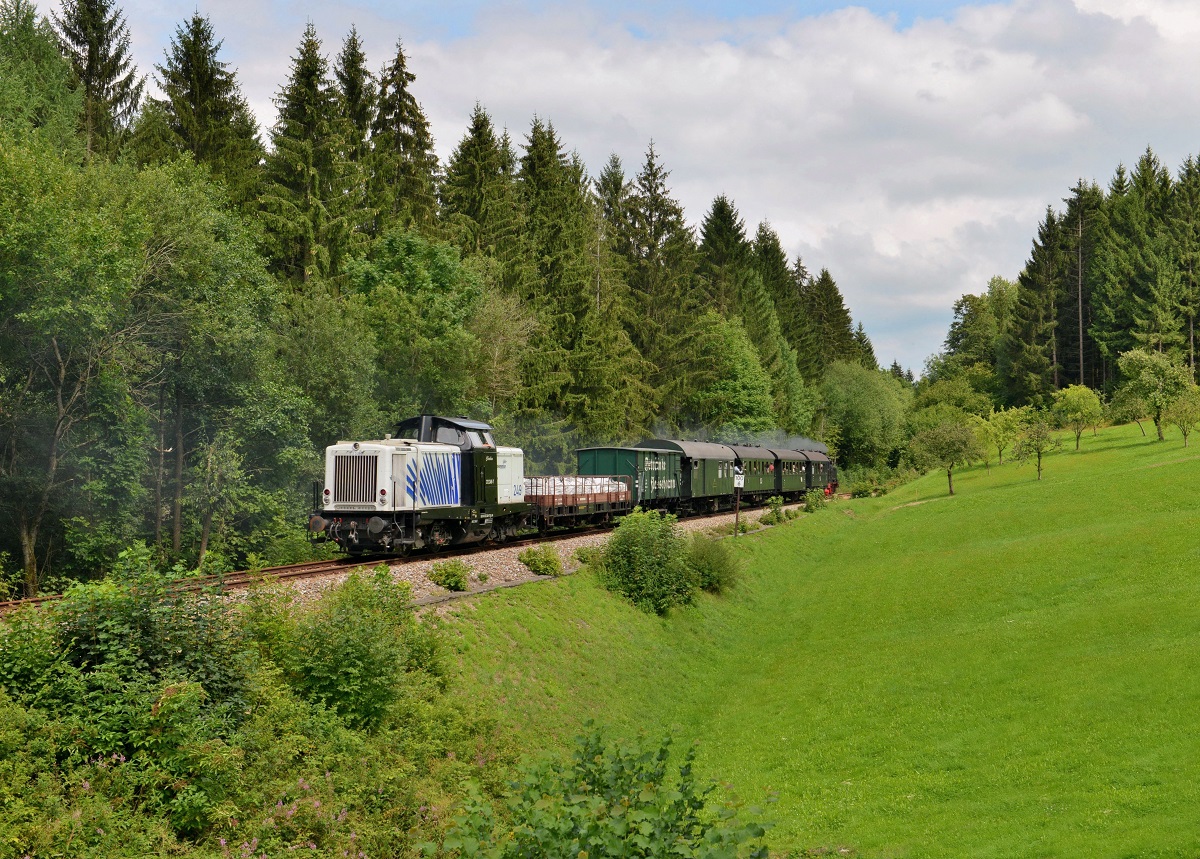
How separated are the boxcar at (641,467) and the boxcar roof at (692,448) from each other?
716mm

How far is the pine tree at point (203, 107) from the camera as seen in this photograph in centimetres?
4200

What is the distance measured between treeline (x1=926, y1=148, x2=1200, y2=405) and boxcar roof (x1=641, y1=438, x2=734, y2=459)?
64268 mm

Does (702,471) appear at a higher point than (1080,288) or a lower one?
lower

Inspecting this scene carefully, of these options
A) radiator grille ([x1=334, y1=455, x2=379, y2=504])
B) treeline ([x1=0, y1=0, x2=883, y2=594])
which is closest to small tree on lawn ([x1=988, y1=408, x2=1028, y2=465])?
treeline ([x1=0, y1=0, x2=883, y2=594])

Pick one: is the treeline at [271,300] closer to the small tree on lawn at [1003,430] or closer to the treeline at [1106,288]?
the small tree on lawn at [1003,430]

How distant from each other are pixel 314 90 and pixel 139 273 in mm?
21881

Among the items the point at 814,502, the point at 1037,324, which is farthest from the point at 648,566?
the point at 1037,324

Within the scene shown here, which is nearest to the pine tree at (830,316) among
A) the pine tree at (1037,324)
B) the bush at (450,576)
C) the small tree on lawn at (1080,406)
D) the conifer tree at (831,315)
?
the conifer tree at (831,315)

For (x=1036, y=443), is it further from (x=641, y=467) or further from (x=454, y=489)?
(x=454, y=489)

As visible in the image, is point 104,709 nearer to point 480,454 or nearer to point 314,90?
point 480,454

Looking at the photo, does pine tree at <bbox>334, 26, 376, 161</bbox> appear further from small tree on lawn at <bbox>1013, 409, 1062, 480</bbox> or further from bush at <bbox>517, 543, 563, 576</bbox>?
small tree on lawn at <bbox>1013, 409, 1062, 480</bbox>

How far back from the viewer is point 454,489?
27.1m

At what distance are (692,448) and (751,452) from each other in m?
10.4

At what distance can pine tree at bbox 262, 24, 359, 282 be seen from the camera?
43281 mm
